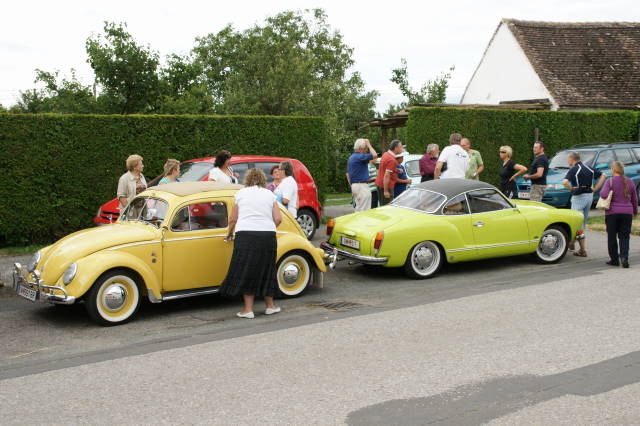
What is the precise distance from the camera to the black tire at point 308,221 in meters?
13.7

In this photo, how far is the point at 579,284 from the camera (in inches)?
373

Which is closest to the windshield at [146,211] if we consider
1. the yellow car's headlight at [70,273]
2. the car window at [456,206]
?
the yellow car's headlight at [70,273]

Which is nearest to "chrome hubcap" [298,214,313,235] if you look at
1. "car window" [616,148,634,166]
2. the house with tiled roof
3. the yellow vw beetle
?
the yellow vw beetle

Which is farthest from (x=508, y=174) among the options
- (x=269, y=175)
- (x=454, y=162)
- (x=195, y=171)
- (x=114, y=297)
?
(x=114, y=297)

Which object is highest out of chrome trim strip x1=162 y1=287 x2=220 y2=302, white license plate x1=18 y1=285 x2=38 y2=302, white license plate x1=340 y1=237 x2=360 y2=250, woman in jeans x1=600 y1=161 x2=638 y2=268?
woman in jeans x1=600 y1=161 x2=638 y2=268

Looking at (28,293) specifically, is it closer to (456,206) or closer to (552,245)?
(456,206)

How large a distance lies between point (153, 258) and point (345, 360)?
2.92m

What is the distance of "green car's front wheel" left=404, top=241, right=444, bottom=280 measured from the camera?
989 centimetres

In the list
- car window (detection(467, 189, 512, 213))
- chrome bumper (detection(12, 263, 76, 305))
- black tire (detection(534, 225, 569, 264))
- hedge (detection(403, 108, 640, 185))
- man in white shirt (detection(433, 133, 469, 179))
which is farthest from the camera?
hedge (detection(403, 108, 640, 185))

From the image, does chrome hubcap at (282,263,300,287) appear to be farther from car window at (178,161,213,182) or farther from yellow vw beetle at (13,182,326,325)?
car window at (178,161,213,182)

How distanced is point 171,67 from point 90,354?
19652 mm

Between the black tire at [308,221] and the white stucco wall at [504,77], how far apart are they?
1874 cm

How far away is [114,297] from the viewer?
7469 mm

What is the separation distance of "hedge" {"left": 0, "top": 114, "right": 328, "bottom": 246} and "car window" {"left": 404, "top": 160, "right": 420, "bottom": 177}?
4418 millimetres
